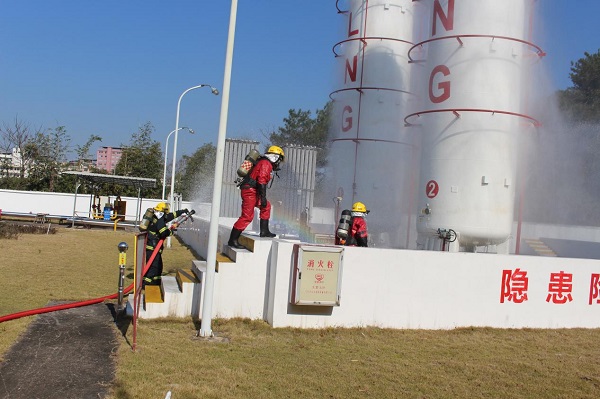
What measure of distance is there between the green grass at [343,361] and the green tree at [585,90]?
2955 centimetres

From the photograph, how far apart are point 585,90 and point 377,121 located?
93.0 feet

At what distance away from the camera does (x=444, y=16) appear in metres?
13.5

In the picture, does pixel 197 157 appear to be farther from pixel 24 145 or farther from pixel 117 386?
pixel 117 386

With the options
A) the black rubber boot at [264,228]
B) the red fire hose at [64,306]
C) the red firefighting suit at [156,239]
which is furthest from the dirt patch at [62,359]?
the black rubber boot at [264,228]

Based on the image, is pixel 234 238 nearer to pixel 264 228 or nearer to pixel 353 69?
pixel 264 228

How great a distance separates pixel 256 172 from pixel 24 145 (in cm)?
5294

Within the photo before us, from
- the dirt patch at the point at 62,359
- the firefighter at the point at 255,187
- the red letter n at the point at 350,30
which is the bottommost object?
the dirt patch at the point at 62,359

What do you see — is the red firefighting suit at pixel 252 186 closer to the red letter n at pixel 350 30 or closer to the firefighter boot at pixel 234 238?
the firefighter boot at pixel 234 238

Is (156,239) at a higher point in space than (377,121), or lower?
lower

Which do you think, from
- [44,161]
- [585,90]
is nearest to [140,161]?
[44,161]

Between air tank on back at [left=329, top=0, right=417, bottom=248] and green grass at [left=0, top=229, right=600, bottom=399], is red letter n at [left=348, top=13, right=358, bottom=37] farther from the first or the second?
green grass at [left=0, top=229, right=600, bottom=399]

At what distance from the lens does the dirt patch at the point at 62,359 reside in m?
5.39

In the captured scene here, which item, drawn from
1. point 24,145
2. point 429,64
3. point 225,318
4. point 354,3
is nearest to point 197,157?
point 24,145

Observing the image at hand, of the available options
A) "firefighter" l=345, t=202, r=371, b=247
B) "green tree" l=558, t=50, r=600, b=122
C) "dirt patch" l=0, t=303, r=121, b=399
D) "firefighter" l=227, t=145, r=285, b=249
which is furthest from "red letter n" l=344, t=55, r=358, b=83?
"green tree" l=558, t=50, r=600, b=122
